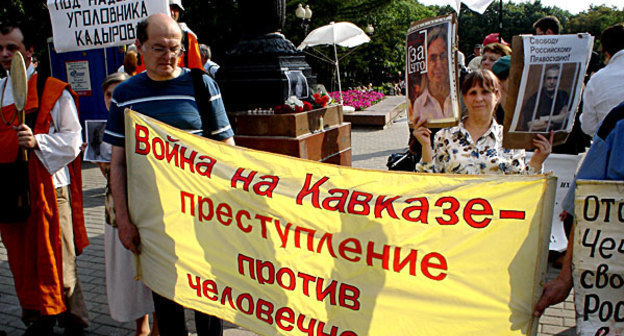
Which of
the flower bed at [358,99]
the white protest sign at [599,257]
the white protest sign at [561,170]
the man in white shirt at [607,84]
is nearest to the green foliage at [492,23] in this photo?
the flower bed at [358,99]

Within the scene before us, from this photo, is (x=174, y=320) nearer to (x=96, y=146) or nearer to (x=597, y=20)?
(x=96, y=146)

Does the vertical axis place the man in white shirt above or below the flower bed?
above

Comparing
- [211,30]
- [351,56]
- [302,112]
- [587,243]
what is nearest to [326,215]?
[587,243]

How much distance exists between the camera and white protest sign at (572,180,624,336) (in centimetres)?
190

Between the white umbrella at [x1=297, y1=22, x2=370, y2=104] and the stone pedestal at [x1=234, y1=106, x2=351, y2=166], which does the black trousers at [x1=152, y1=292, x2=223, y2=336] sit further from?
the white umbrella at [x1=297, y1=22, x2=370, y2=104]

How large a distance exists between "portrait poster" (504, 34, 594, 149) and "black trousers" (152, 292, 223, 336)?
1958 mm

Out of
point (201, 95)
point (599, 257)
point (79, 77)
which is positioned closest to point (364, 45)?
point (79, 77)


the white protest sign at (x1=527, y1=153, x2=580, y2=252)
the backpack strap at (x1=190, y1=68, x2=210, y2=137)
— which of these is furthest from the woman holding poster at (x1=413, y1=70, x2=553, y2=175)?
the white protest sign at (x1=527, y1=153, x2=580, y2=252)

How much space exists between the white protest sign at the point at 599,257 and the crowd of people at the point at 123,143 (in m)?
0.59

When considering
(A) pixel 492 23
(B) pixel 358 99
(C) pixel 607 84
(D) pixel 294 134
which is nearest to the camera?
(C) pixel 607 84

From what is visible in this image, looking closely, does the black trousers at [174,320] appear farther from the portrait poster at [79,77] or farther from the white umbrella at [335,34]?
the white umbrella at [335,34]

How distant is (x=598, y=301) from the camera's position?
1.93m

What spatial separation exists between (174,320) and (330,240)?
125cm

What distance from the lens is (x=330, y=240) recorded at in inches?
89.4
